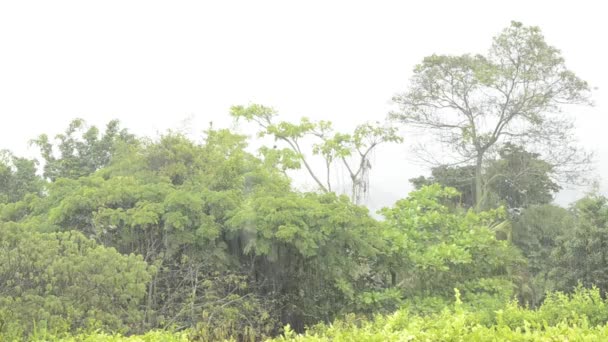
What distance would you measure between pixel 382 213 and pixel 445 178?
1431 cm

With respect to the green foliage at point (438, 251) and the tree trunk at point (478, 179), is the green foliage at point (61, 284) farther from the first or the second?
the tree trunk at point (478, 179)

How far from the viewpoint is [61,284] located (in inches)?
230

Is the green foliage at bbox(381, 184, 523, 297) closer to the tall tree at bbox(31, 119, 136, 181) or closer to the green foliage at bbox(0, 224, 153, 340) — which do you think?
the green foliage at bbox(0, 224, 153, 340)

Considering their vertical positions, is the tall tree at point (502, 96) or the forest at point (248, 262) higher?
the tall tree at point (502, 96)

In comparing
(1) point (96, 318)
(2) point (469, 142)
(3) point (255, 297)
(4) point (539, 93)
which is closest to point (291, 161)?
(2) point (469, 142)

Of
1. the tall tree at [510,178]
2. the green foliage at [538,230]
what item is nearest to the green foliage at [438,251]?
the green foliage at [538,230]

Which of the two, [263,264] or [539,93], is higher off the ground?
[539,93]

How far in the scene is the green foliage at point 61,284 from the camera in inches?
210

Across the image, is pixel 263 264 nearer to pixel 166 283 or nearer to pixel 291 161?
pixel 166 283

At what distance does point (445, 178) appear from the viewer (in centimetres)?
2377

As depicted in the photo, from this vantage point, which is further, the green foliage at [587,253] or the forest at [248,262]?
the green foliage at [587,253]

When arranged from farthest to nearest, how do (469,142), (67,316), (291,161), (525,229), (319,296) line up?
(469,142), (525,229), (291,161), (319,296), (67,316)

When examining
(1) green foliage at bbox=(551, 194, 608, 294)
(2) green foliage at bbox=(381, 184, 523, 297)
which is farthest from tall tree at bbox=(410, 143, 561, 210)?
(2) green foliage at bbox=(381, 184, 523, 297)

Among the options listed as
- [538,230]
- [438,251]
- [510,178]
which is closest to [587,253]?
[438,251]
